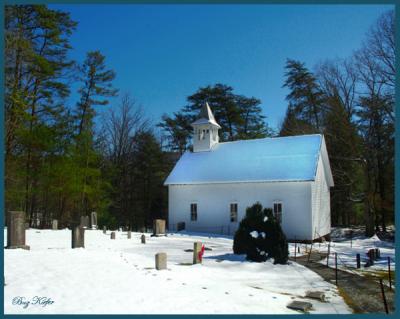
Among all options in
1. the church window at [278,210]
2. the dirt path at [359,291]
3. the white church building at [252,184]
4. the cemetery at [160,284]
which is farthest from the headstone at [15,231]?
the church window at [278,210]

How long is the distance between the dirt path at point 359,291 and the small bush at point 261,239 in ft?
4.97

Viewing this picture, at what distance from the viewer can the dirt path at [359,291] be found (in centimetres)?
978

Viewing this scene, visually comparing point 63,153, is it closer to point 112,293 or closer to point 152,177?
point 152,177

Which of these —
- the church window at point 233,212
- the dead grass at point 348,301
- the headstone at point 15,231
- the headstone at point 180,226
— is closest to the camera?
the dead grass at point 348,301

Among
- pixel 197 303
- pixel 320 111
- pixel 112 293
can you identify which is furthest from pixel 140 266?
pixel 320 111

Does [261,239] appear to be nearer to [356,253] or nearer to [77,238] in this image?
[77,238]

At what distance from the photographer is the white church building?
27219 mm

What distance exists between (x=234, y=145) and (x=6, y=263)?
24082mm

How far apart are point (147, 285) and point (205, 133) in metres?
26.3

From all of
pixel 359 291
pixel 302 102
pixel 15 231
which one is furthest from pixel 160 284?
pixel 302 102

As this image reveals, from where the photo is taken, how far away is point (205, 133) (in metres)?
35.7

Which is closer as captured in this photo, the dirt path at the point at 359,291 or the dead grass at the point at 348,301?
the dead grass at the point at 348,301

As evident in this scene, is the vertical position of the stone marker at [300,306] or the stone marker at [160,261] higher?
the stone marker at [160,261]

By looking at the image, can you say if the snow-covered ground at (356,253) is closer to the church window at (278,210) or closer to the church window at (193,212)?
the church window at (278,210)
